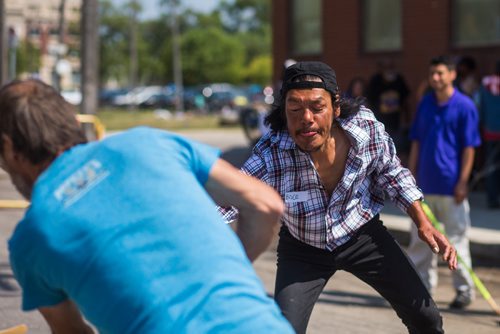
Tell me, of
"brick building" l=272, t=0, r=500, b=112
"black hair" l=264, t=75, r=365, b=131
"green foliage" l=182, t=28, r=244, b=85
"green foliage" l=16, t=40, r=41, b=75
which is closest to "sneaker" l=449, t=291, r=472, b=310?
"black hair" l=264, t=75, r=365, b=131

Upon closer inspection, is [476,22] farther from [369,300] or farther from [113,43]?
[113,43]

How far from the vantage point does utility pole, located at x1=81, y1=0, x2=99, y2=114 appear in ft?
66.5

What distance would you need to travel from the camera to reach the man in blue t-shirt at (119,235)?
2.41 metres

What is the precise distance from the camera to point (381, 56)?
1598 centimetres

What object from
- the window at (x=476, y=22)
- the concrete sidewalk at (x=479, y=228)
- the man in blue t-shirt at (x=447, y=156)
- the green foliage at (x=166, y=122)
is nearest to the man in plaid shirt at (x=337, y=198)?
the man in blue t-shirt at (x=447, y=156)

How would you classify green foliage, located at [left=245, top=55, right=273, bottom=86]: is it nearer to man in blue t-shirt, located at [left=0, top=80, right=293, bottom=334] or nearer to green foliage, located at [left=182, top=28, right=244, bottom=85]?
green foliage, located at [left=182, top=28, right=244, bottom=85]

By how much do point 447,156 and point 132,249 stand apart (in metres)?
5.61

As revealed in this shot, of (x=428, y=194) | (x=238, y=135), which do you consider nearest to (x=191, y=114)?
(x=238, y=135)

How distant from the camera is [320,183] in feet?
14.8

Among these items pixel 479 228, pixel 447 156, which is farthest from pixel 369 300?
pixel 479 228

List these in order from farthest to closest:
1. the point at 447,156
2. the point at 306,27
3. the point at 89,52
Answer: the point at 89,52
the point at 306,27
the point at 447,156

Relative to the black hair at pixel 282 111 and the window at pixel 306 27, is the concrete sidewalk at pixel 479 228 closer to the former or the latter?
the black hair at pixel 282 111

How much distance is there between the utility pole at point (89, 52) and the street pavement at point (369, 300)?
960cm

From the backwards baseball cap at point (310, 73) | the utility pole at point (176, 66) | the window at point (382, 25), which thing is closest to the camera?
the backwards baseball cap at point (310, 73)
